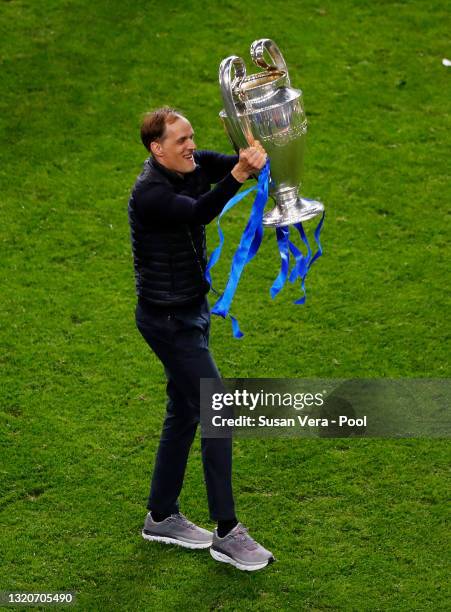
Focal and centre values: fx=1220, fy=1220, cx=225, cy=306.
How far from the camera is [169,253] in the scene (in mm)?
5160

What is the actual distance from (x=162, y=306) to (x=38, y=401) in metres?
1.50

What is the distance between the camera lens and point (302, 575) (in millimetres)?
5312

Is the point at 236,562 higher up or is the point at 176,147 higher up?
the point at 176,147

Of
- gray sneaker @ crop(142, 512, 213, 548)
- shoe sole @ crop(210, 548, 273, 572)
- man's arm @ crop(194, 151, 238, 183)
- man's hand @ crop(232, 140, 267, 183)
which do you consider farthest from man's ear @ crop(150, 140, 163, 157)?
shoe sole @ crop(210, 548, 273, 572)

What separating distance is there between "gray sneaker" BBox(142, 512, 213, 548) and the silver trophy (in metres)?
1.45

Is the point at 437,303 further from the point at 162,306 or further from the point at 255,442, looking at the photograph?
the point at 162,306

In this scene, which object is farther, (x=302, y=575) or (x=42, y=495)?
(x=42, y=495)

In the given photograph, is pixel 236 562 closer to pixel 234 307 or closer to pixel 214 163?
pixel 214 163

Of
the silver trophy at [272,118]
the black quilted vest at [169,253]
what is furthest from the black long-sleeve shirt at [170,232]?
the silver trophy at [272,118]

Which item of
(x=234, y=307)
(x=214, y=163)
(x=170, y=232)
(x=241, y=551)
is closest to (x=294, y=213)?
(x=214, y=163)

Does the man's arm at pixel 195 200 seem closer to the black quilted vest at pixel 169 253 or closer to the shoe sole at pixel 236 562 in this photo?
the black quilted vest at pixel 169 253

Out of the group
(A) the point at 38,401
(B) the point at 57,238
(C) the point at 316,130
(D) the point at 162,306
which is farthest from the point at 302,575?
(C) the point at 316,130

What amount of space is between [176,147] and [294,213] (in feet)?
1.92

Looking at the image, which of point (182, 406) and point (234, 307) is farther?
point (234, 307)
